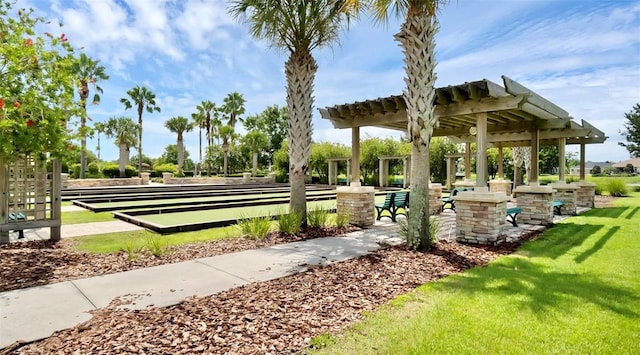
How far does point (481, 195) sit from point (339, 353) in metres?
5.75

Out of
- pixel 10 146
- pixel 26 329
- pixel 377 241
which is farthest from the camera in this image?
pixel 377 241

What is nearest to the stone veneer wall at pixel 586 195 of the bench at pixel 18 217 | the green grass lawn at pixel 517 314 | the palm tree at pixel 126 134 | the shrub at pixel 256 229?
the green grass lawn at pixel 517 314

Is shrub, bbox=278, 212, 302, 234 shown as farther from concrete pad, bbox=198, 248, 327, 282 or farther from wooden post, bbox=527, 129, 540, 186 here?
wooden post, bbox=527, 129, 540, 186

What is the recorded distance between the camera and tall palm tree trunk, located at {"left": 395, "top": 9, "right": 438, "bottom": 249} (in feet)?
20.2

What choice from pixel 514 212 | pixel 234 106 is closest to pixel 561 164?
pixel 514 212

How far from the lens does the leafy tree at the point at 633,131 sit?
29828mm

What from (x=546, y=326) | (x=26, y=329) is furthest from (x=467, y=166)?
(x=26, y=329)

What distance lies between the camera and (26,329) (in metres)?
3.01

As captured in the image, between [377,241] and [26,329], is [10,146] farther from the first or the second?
[377,241]

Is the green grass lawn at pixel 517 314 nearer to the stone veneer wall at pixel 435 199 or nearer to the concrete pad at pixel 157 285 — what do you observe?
the concrete pad at pixel 157 285

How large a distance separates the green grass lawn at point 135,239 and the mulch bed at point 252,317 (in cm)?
296

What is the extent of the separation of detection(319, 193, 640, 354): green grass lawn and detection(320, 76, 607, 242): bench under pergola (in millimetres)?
1980

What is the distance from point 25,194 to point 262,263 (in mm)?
4895

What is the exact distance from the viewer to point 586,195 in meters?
14.6
